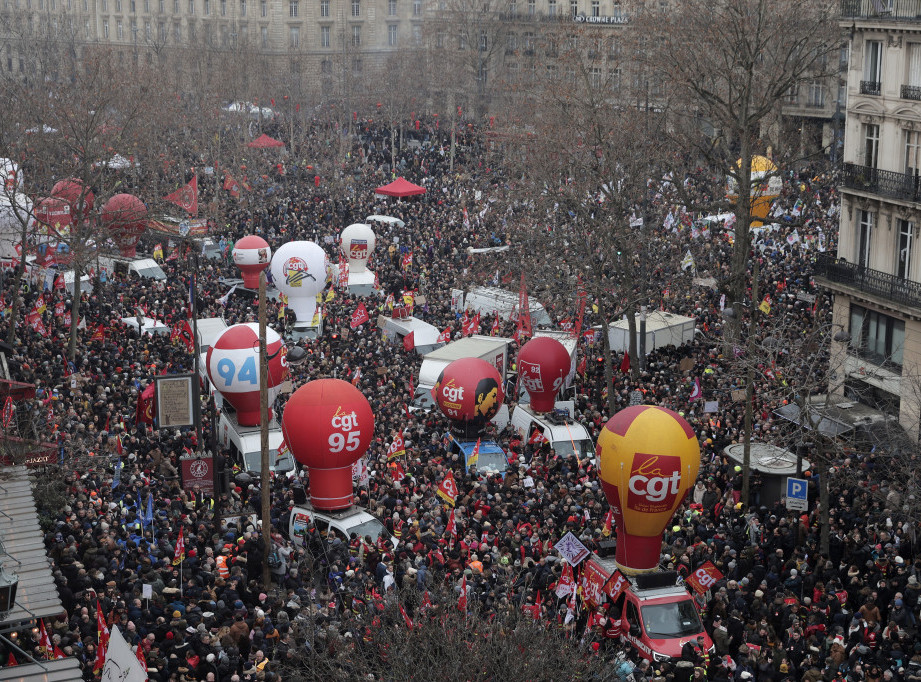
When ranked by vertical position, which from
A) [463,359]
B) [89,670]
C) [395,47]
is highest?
[395,47]

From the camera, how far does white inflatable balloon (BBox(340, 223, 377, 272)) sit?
45375mm

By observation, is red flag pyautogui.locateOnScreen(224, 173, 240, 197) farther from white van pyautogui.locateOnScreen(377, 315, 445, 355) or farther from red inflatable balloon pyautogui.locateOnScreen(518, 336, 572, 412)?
red inflatable balloon pyautogui.locateOnScreen(518, 336, 572, 412)

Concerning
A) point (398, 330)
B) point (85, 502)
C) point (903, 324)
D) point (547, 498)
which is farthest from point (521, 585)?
point (398, 330)

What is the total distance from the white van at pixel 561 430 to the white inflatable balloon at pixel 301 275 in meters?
12.1

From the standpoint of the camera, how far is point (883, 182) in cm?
3306

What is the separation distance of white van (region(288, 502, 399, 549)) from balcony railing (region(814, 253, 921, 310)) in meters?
15.3

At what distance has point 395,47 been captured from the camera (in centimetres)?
11200

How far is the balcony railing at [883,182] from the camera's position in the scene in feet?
105

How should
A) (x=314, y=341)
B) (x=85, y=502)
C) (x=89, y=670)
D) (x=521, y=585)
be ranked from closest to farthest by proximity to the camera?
(x=89, y=670)
(x=521, y=585)
(x=85, y=502)
(x=314, y=341)

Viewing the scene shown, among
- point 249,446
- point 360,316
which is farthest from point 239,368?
point 360,316

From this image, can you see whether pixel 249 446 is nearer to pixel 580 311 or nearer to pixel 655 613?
pixel 580 311

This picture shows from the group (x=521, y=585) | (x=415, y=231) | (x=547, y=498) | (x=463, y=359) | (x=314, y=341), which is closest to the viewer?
(x=521, y=585)

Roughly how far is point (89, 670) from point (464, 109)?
75.6m

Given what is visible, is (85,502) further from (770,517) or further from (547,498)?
(770,517)
